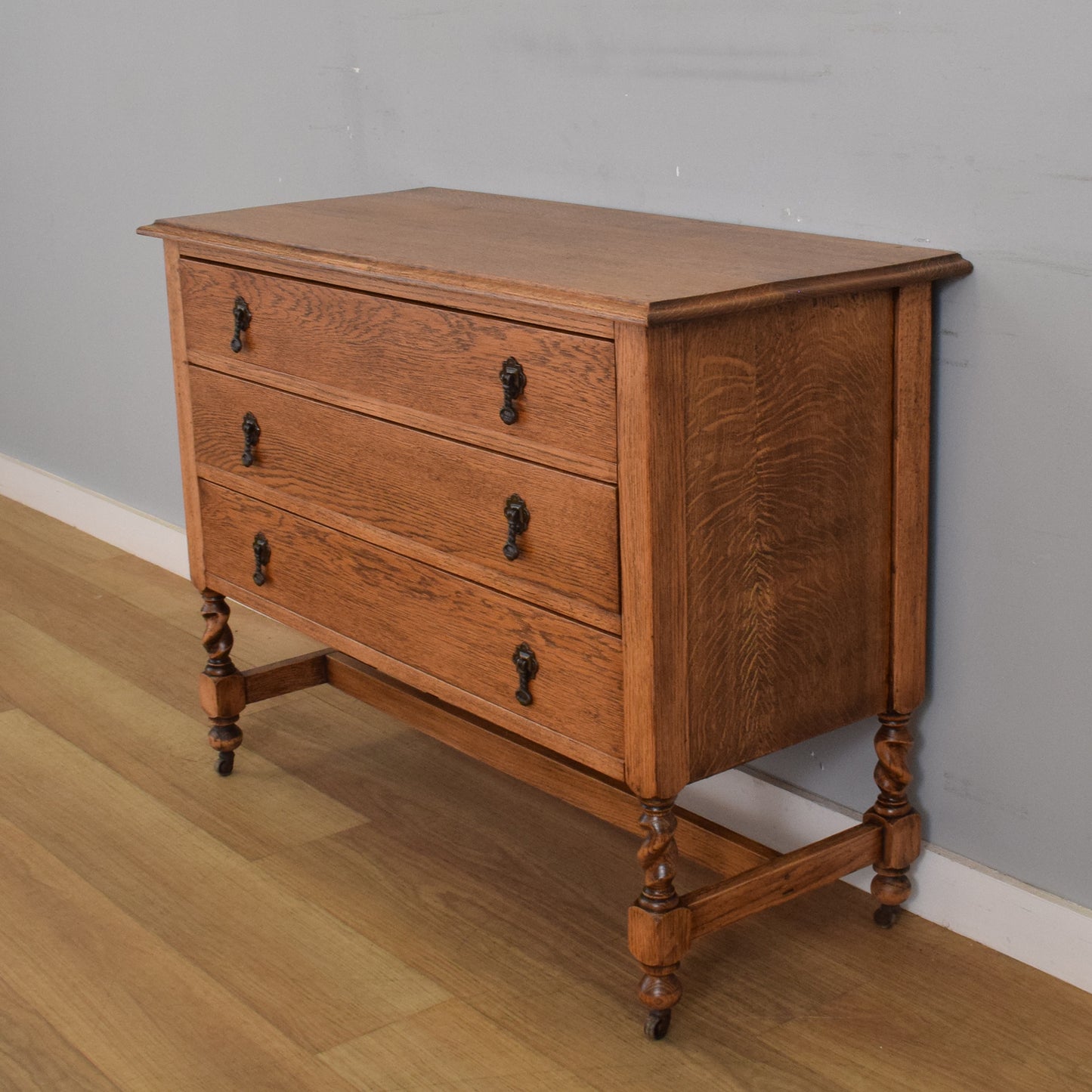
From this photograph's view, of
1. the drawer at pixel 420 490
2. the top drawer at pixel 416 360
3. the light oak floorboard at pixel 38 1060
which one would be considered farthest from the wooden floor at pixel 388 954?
the top drawer at pixel 416 360

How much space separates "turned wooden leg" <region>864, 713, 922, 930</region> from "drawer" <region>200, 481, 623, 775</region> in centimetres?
44

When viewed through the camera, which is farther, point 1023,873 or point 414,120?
point 414,120

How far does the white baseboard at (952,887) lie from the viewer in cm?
195

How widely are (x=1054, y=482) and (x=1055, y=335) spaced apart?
179 mm

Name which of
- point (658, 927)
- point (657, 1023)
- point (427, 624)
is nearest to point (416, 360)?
point (427, 624)

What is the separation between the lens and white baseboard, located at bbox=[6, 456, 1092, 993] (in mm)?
1951

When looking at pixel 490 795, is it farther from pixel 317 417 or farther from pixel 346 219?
pixel 346 219

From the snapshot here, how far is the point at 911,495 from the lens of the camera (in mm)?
1922

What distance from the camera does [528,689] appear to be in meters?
1.91

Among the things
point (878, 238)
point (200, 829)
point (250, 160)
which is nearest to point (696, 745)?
point (878, 238)

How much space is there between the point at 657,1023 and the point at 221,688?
1.08 meters

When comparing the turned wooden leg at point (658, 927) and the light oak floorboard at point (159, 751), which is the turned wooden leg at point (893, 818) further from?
the light oak floorboard at point (159, 751)

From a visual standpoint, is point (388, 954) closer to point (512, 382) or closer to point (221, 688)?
point (221, 688)

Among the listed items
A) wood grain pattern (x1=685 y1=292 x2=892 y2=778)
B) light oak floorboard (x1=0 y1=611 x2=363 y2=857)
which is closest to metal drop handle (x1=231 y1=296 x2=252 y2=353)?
light oak floorboard (x1=0 y1=611 x2=363 y2=857)
